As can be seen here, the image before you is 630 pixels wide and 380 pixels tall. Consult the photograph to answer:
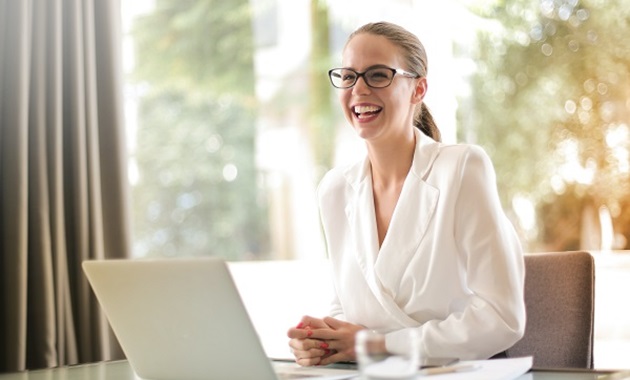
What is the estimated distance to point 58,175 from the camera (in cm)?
289

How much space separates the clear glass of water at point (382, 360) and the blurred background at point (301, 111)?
9.21ft

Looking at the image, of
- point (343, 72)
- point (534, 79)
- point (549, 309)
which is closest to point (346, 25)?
point (534, 79)

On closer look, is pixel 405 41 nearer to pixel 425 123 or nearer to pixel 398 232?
pixel 425 123

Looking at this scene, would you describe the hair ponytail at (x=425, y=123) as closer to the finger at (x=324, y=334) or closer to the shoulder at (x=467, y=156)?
the shoulder at (x=467, y=156)

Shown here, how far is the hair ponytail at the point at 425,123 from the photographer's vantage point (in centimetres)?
232

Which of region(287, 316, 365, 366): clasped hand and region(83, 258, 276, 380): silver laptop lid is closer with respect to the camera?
region(83, 258, 276, 380): silver laptop lid

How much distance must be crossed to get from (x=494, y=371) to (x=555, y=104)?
8.47 feet

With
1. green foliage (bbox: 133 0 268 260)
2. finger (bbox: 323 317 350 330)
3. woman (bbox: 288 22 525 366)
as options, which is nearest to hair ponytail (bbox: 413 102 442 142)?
woman (bbox: 288 22 525 366)

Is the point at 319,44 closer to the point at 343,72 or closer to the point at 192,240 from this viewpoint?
the point at 192,240

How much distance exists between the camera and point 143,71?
4293mm

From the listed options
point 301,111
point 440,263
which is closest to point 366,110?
point 440,263

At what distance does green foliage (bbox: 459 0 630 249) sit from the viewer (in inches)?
147

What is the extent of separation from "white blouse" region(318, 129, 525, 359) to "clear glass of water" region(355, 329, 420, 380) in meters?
0.55

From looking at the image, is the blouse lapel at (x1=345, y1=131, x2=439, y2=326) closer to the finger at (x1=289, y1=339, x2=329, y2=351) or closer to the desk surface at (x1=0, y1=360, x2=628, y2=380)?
the finger at (x1=289, y1=339, x2=329, y2=351)
